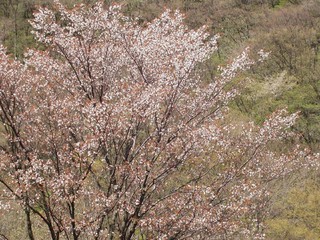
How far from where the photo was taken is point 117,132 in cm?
881

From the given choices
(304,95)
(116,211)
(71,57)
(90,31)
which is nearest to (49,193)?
(116,211)

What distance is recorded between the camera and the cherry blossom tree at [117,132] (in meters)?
8.55

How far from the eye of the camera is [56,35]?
11078 millimetres

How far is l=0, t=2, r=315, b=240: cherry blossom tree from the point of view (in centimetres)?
855

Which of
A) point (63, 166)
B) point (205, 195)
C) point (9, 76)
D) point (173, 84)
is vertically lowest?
point (205, 195)

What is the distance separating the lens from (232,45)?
4591cm

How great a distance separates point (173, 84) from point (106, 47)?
238 cm

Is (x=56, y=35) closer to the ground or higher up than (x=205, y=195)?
higher up

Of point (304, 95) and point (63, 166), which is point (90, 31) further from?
point (304, 95)

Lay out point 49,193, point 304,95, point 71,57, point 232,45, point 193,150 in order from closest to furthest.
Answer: point 49,193 → point 193,150 → point 71,57 → point 304,95 → point 232,45

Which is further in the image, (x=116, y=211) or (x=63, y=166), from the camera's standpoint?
(x=63, y=166)

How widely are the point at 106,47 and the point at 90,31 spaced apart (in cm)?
68

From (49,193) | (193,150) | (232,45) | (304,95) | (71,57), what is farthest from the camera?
(232,45)

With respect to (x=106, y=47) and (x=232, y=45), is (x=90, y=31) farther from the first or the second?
(x=232, y=45)
